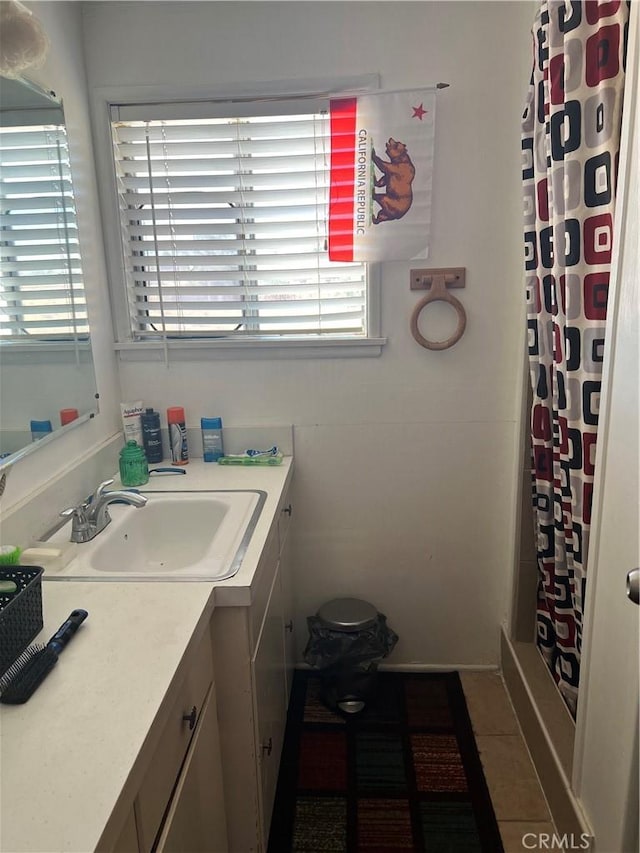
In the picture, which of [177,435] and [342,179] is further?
[177,435]

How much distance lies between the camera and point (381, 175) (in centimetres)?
186

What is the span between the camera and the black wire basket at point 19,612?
96 centimetres

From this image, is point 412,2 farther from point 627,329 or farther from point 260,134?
point 627,329

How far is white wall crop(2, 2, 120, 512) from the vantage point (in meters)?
1.53

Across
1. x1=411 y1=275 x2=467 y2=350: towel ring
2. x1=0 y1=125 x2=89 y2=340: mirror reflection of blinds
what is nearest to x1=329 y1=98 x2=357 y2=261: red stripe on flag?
x1=411 y1=275 x2=467 y2=350: towel ring

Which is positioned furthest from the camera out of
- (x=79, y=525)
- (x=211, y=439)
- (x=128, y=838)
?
(x=211, y=439)

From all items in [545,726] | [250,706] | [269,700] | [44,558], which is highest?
[44,558]

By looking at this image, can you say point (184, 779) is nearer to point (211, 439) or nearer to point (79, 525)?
point (79, 525)

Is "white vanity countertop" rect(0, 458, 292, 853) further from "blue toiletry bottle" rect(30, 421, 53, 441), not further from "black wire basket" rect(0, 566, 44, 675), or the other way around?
"blue toiletry bottle" rect(30, 421, 53, 441)

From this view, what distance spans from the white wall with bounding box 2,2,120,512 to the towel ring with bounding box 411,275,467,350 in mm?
1023

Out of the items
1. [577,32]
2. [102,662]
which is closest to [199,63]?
[577,32]

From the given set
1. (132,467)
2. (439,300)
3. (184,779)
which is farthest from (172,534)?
(439,300)

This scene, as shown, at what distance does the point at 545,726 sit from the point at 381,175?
172cm

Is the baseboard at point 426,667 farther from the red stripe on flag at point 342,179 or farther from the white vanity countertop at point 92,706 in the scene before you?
the red stripe on flag at point 342,179
